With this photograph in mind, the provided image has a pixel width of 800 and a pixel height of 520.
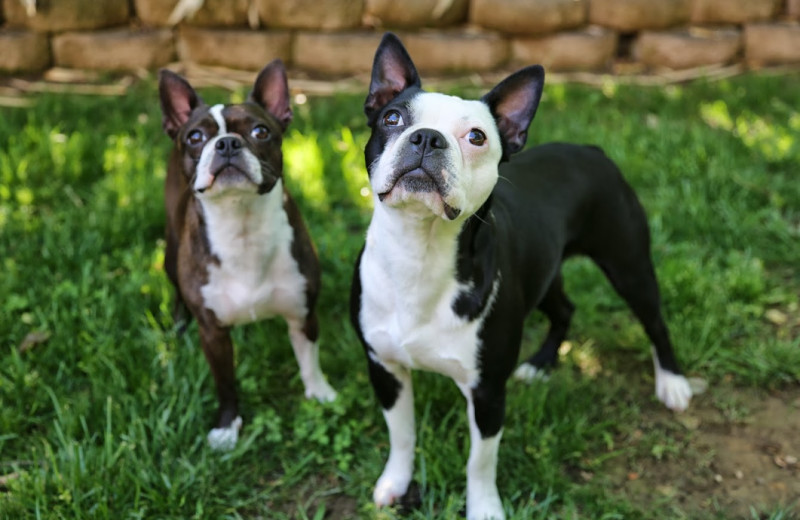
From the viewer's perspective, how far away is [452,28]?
679 centimetres

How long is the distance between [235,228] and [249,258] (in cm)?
12

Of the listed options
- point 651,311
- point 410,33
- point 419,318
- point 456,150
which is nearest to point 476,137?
point 456,150

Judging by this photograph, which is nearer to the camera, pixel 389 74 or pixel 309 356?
pixel 389 74

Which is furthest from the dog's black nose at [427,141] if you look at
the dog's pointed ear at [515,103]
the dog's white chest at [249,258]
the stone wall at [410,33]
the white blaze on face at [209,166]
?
the stone wall at [410,33]

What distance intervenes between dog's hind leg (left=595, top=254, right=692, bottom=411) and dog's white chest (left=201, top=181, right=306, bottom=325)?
48.4 inches

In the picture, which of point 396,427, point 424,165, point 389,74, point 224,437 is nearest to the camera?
point 424,165

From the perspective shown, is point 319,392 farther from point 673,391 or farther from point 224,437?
point 673,391

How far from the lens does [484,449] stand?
2725 mm

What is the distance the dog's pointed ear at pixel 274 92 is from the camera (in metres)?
3.17

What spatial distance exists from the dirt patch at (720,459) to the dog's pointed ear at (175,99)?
6.88 ft

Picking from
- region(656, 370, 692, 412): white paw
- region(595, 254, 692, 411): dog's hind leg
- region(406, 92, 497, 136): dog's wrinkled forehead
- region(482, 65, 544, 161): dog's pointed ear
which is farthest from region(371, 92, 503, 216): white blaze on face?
region(656, 370, 692, 412): white paw

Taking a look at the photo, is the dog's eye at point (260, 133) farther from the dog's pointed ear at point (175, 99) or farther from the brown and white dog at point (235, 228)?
the dog's pointed ear at point (175, 99)

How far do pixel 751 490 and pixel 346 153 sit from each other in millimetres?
3070

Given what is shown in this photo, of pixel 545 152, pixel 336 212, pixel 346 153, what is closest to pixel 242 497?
pixel 545 152
